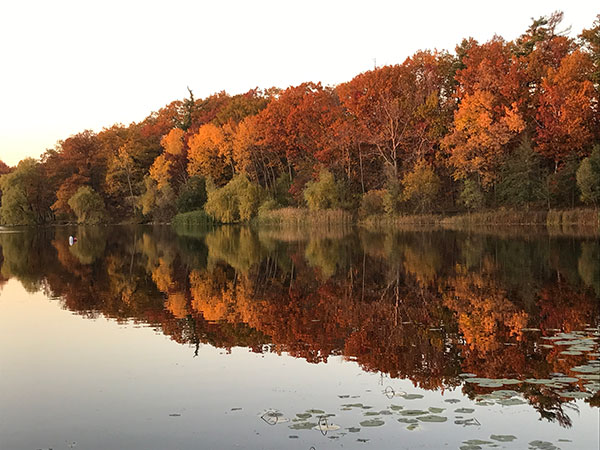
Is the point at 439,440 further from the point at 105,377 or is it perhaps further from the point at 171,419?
the point at 105,377

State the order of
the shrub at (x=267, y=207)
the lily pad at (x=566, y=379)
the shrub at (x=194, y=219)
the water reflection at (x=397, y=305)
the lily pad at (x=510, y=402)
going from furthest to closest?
the shrub at (x=194, y=219) < the shrub at (x=267, y=207) < the water reflection at (x=397, y=305) < the lily pad at (x=566, y=379) < the lily pad at (x=510, y=402)

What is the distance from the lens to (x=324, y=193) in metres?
60.6

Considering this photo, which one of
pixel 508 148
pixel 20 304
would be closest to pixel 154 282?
pixel 20 304

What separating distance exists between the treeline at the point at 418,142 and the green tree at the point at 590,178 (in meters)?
0.10

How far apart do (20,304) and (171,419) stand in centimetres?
1260

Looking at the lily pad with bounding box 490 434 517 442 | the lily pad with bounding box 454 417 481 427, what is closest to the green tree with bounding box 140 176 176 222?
the lily pad with bounding box 454 417 481 427

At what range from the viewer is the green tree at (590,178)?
4409 cm

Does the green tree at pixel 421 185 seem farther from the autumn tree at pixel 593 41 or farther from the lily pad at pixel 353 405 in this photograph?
the lily pad at pixel 353 405

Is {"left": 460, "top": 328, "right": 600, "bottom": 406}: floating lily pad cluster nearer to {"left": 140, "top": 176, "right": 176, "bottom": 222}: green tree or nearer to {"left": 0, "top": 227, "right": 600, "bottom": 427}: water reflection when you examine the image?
{"left": 0, "top": 227, "right": 600, "bottom": 427}: water reflection

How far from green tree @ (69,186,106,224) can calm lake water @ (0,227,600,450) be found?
68193 millimetres

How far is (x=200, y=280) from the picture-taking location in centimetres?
2228

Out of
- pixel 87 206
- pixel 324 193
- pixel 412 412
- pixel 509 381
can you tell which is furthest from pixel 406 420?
pixel 87 206

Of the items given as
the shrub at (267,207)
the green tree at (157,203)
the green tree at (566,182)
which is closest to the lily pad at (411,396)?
the green tree at (566,182)

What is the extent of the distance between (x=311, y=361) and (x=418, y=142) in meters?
51.5
